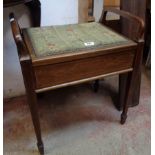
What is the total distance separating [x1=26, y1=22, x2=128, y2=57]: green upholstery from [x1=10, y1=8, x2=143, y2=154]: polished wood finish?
1.3 inches

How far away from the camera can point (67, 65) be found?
0.94 metres

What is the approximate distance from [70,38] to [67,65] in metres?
0.18

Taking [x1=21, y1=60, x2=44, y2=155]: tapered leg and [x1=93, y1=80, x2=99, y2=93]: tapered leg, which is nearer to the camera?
[x1=21, y1=60, x2=44, y2=155]: tapered leg

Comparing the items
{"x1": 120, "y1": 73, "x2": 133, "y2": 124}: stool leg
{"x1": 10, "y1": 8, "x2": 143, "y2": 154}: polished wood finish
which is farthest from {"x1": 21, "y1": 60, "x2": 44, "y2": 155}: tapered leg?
{"x1": 120, "y1": 73, "x2": 133, "y2": 124}: stool leg

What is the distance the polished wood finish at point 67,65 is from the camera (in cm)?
87

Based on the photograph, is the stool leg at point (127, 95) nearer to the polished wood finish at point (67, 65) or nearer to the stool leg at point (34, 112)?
the polished wood finish at point (67, 65)

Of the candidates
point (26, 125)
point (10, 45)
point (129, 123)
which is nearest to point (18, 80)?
point (10, 45)

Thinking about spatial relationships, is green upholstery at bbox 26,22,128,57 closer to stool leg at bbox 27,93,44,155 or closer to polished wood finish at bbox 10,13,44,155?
polished wood finish at bbox 10,13,44,155

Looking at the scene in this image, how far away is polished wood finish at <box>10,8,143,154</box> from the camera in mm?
873

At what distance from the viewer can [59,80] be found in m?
0.97

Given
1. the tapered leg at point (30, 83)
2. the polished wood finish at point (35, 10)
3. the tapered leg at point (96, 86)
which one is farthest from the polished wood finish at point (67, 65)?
the tapered leg at point (96, 86)

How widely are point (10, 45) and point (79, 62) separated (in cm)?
70

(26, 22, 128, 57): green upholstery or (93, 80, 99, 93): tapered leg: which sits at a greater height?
(26, 22, 128, 57): green upholstery

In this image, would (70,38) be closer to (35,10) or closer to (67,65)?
(67,65)
